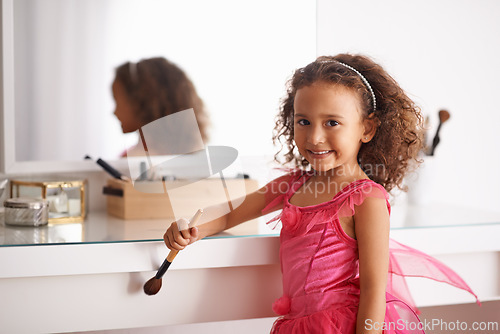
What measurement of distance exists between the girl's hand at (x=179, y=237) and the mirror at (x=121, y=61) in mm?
434

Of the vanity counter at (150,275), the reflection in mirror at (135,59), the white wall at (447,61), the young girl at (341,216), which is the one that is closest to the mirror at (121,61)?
the reflection in mirror at (135,59)

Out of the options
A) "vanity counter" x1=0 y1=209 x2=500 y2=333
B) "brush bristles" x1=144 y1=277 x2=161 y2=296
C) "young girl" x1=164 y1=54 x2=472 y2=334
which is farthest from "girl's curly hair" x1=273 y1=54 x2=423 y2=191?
"brush bristles" x1=144 y1=277 x2=161 y2=296

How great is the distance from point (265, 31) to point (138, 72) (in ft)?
1.02

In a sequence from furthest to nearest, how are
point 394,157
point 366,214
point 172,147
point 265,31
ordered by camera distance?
point 265,31, point 172,147, point 394,157, point 366,214

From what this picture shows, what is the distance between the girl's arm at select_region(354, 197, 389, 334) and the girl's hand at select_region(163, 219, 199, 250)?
0.25 meters

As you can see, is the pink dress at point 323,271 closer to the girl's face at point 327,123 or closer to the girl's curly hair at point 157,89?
the girl's face at point 327,123

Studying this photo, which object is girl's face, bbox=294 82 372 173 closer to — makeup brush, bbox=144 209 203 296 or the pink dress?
the pink dress

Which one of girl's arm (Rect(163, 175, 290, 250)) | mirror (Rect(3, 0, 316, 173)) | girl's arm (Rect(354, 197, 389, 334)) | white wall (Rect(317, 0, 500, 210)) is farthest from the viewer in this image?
white wall (Rect(317, 0, 500, 210))

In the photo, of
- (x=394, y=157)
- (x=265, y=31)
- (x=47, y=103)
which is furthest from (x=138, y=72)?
(x=394, y=157)

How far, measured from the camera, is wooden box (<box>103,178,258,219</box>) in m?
1.11

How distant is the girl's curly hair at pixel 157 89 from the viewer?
4.22 feet

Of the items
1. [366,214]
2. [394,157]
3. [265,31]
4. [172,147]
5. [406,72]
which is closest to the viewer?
[366,214]

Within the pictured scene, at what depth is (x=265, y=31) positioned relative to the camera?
53.7 inches

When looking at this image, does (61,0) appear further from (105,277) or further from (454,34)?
(454,34)
